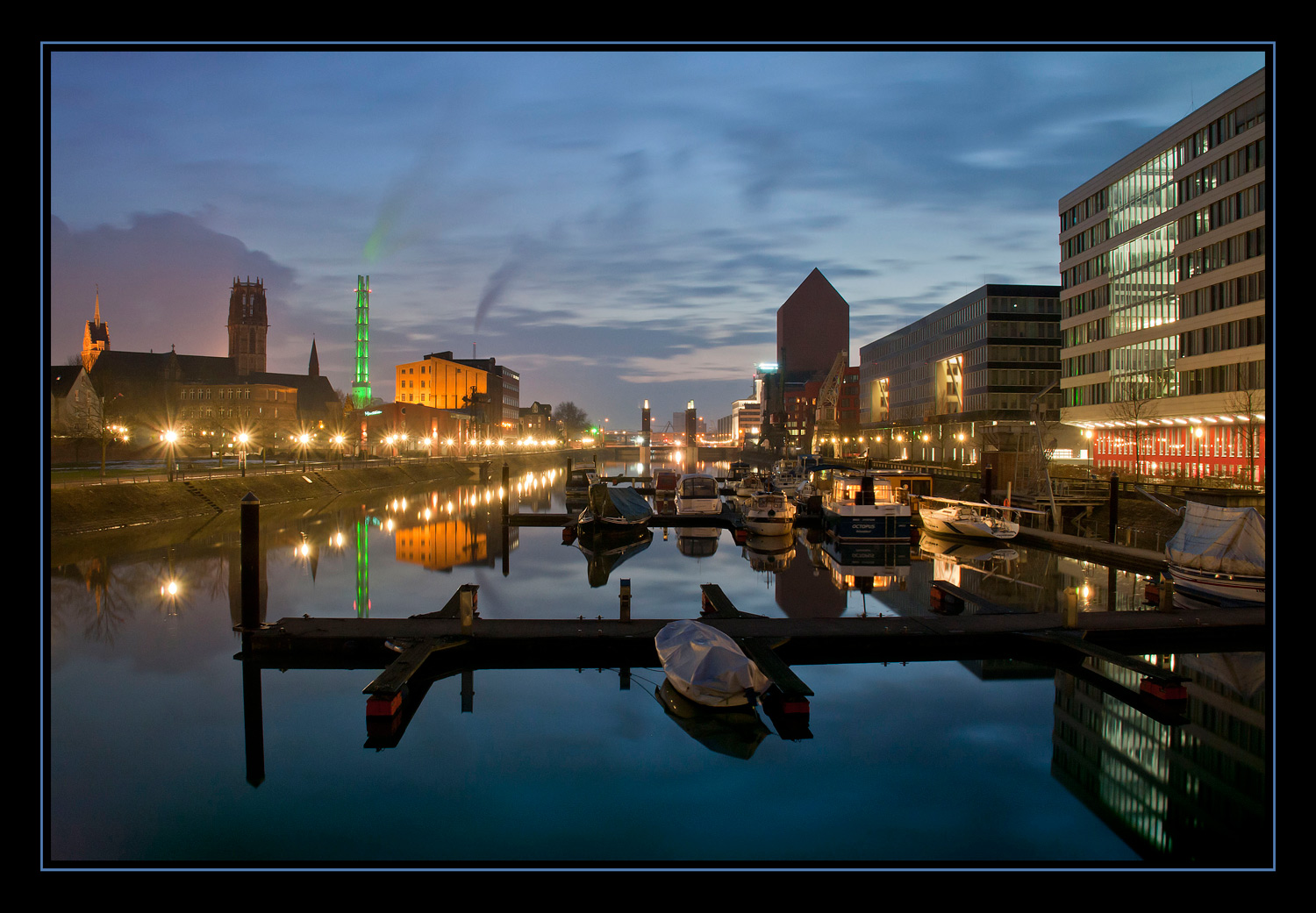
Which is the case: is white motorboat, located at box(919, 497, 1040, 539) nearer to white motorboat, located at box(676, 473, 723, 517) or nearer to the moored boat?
the moored boat

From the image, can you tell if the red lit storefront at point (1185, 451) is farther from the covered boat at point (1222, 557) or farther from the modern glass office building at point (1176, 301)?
the covered boat at point (1222, 557)

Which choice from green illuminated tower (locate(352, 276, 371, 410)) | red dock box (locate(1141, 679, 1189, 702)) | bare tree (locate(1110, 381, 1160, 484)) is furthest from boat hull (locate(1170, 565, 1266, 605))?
green illuminated tower (locate(352, 276, 371, 410))

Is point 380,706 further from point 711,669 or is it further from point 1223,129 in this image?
point 1223,129

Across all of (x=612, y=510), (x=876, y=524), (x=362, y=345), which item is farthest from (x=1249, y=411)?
(x=362, y=345)

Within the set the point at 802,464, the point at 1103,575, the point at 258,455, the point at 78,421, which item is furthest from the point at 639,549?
the point at 258,455

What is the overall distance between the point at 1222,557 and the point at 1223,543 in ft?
1.76

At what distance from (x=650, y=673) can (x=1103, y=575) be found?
24903mm

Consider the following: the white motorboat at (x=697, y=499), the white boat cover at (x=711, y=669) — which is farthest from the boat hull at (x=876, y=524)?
the white boat cover at (x=711, y=669)

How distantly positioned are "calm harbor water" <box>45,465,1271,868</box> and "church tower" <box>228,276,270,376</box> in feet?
580

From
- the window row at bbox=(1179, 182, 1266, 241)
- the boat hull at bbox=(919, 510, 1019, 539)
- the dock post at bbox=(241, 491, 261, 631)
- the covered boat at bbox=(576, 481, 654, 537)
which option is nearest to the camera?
the dock post at bbox=(241, 491, 261, 631)

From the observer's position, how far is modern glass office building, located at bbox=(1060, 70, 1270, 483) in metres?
52.3

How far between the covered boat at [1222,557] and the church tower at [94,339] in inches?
7444

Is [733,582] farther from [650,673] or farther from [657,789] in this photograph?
[657,789]
